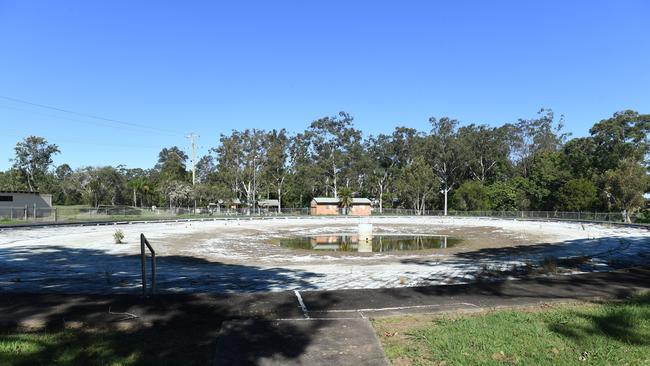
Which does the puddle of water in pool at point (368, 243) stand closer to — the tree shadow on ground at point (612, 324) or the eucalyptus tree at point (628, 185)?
the tree shadow on ground at point (612, 324)

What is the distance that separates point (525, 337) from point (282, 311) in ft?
12.4

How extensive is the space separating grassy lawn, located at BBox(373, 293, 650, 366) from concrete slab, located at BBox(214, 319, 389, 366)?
0.30 meters

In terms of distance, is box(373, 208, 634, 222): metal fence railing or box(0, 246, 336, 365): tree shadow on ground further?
box(373, 208, 634, 222): metal fence railing

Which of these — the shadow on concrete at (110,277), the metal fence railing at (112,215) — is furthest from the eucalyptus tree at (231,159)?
the shadow on concrete at (110,277)

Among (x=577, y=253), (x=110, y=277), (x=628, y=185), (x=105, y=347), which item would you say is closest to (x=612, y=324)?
(x=105, y=347)

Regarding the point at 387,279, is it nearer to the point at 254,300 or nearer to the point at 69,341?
the point at 254,300

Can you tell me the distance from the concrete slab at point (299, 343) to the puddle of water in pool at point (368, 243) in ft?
75.1

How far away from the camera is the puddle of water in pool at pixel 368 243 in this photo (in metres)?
30.7

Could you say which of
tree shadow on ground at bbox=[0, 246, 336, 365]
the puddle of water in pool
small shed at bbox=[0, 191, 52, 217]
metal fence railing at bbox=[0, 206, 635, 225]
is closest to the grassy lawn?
tree shadow on ground at bbox=[0, 246, 336, 365]

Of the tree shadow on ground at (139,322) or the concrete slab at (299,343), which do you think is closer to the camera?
the concrete slab at (299,343)

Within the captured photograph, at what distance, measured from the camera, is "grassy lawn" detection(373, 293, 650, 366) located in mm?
5238

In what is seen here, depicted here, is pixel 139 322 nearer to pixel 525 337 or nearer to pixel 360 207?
pixel 525 337

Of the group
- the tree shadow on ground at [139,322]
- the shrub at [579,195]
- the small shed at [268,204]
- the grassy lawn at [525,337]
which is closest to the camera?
the grassy lawn at [525,337]

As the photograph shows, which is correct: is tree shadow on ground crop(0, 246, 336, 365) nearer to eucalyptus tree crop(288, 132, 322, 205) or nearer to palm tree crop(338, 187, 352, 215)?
palm tree crop(338, 187, 352, 215)
